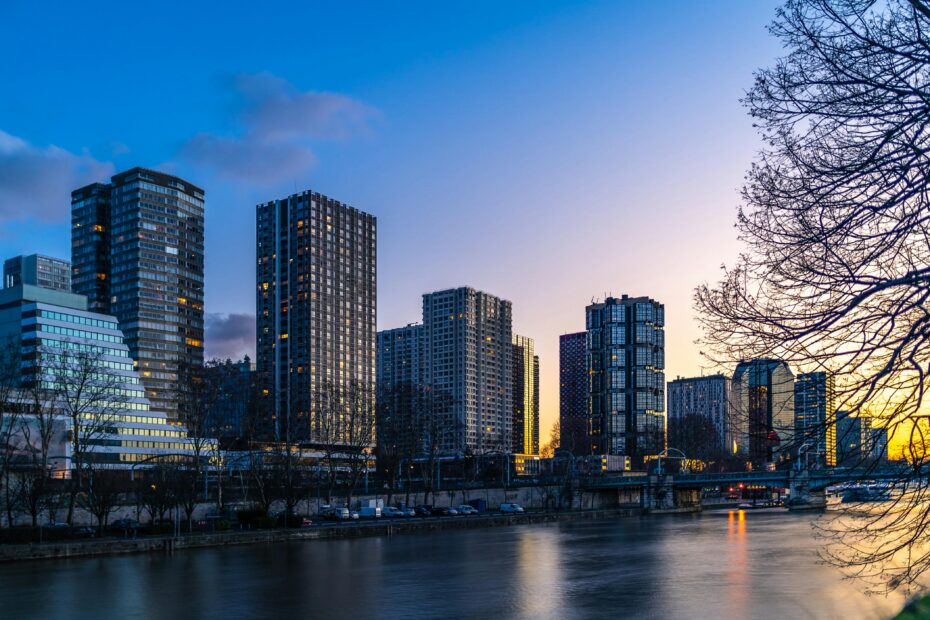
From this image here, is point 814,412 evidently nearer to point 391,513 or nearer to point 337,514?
point 337,514

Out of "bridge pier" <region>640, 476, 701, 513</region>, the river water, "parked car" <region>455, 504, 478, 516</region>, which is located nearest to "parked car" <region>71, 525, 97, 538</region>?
the river water

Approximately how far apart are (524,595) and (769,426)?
28.1 metres

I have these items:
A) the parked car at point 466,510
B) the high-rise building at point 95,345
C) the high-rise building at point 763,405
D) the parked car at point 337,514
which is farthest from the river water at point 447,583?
the high-rise building at point 95,345

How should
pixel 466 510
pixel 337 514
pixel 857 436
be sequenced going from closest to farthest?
pixel 857 436 → pixel 337 514 → pixel 466 510

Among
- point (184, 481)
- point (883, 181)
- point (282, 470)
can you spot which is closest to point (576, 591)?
point (883, 181)

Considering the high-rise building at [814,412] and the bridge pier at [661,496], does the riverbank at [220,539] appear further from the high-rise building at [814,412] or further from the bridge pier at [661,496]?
the high-rise building at [814,412]

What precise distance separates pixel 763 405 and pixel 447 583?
31649 millimetres

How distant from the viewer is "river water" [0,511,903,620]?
3553cm

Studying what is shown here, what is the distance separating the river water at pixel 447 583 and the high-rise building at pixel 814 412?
12.0 meters

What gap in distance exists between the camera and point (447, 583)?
45625 millimetres

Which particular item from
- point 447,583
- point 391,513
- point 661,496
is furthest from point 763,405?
point 661,496

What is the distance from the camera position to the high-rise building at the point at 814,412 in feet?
48.6

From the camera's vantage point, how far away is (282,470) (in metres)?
93.4

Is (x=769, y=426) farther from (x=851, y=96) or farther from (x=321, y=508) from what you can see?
(x=321, y=508)
